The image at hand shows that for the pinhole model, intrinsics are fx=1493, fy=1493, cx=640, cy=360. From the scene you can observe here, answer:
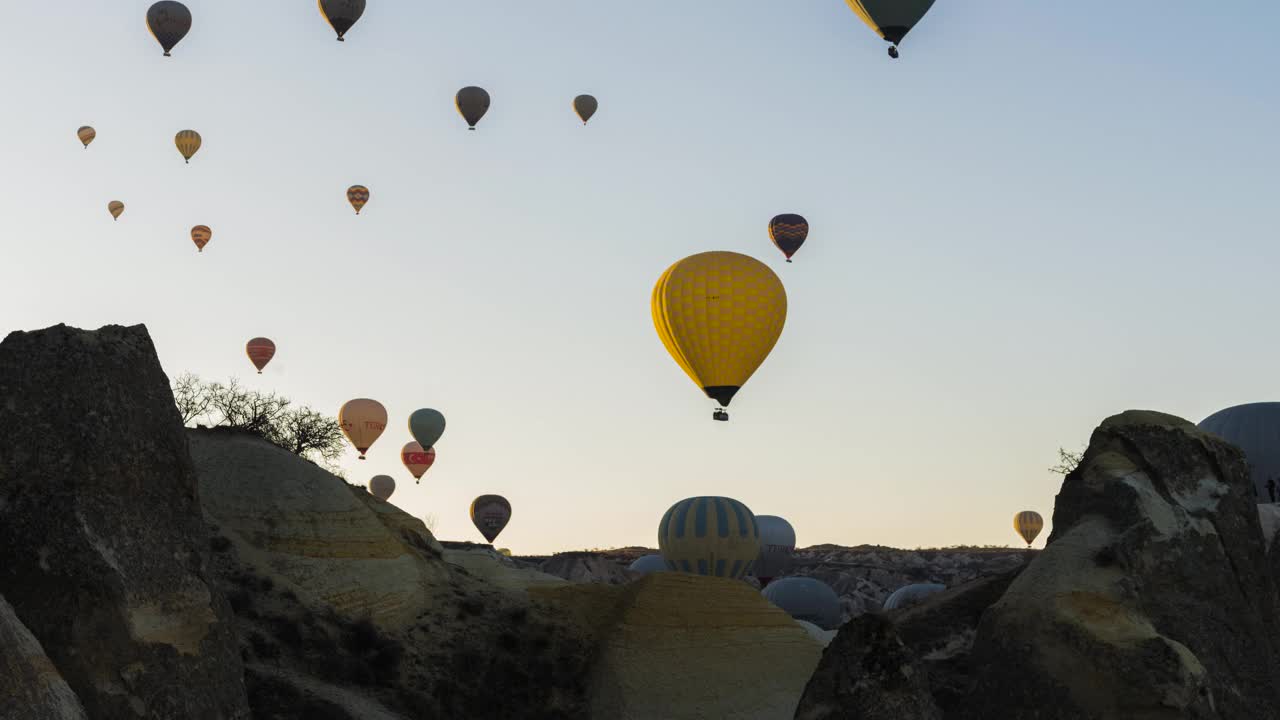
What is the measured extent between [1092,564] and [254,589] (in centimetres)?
2261

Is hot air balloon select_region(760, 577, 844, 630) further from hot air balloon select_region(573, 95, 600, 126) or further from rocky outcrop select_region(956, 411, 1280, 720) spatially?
rocky outcrop select_region(956, 411, 1280, 720)

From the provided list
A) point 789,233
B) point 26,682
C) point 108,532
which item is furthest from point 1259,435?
point 26,682

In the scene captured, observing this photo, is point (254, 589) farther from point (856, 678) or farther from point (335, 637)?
point (856, 678)

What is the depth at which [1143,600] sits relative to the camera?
90.7 feet

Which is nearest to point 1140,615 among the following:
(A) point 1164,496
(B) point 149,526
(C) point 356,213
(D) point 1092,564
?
(D) point 1092,564

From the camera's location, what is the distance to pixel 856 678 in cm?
2331

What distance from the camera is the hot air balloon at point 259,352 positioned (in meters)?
77.1

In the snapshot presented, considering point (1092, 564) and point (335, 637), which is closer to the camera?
point (1092, 564)

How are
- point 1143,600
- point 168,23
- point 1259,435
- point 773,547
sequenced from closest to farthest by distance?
1. point 1143,600
2. point 1259,435
3. point 168,23
4. point 773,547

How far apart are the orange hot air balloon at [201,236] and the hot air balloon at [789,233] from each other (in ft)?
105

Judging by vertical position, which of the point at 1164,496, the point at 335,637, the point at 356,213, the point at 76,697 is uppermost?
the point at 356,213

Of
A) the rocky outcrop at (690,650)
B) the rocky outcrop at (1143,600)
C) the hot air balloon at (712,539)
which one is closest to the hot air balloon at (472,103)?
the hot air balloon at (712,539)

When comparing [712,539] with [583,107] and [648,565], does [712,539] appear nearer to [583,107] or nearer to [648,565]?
[583,107]

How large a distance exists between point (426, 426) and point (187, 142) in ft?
67.4
